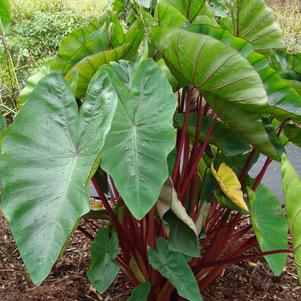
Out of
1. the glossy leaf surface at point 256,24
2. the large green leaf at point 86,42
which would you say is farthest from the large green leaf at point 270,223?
the large green leaf at point 86,42

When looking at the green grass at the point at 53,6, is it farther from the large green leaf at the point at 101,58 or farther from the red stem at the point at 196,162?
the red stem at the point at 196,162

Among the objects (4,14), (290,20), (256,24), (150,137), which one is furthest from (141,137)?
(290,20)

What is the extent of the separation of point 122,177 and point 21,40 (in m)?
4.34

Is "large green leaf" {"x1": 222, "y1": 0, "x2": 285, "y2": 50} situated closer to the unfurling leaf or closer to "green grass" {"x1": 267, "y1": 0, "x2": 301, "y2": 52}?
the unfurling leaf

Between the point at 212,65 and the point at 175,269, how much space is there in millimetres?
570

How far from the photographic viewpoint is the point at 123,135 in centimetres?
116

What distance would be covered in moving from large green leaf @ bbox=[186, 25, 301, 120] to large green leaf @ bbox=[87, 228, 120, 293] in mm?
587

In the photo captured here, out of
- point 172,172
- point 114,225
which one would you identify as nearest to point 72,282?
point 114,225

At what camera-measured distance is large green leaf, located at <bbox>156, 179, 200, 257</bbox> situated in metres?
1.26

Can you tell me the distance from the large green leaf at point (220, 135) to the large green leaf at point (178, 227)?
0.22 metres

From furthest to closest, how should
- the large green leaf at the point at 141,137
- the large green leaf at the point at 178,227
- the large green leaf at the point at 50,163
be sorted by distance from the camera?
1. the large green leaf at the point at 178,227
2. the large green leaf at the point at 141,137
3. the large green leaf at the point at 50,163

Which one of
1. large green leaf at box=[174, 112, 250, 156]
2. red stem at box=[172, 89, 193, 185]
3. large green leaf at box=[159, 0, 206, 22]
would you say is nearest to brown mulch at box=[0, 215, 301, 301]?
red stem at box=[172, 89, 193, 185]

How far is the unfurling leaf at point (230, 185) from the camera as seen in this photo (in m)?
1.26

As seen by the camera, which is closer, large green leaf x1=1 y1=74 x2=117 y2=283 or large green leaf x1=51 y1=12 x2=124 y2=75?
large green leaf x1=1 y1=74 x2=117 y2=283
